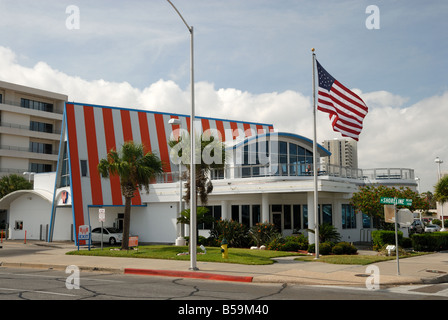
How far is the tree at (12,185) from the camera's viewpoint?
56719 mm

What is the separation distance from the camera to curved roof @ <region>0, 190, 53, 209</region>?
123 feet

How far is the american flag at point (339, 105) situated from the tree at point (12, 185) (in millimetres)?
46749

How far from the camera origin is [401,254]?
23234 mm

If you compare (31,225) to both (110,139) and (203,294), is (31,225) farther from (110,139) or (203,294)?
(203,294)

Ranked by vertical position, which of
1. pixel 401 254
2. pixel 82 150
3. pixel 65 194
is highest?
pixel 82 150

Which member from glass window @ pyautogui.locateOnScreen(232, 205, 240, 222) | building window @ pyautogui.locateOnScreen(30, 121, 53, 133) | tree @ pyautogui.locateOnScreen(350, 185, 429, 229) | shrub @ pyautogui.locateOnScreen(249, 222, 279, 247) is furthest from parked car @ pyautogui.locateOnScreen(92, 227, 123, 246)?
building window @ pyautogui.locateOnScreen(30, 121, 53, 133)

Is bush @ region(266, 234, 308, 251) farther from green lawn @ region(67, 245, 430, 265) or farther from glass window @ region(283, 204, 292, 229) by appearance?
glass window @ region(283, 204, 292, 229)

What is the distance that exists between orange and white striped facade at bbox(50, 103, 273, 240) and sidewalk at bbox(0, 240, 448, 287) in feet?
38.9

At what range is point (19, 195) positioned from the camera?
42.1 meters
